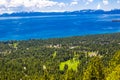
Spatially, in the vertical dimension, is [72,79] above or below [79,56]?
above

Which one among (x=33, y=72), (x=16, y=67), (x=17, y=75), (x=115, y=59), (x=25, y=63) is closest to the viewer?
(x=115, y=59)

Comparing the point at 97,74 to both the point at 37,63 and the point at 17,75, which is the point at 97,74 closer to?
the point at 17,75

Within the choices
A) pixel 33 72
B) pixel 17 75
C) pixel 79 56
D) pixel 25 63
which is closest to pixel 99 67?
pixel 17 75

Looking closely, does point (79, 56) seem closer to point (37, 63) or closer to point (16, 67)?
point (37, 63)

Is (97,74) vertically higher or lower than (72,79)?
higher

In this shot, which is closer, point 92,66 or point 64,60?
point 92,66

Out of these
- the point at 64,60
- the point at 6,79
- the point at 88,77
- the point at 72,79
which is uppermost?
the point at 88,77

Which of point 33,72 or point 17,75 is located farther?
point 33,72

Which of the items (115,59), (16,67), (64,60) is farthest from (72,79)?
(64,60)

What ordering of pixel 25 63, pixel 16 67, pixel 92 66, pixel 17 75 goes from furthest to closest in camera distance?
1. pixel 25 63
2. pixel 16 67
3. pixel 17 75
4. pixel 92 66
